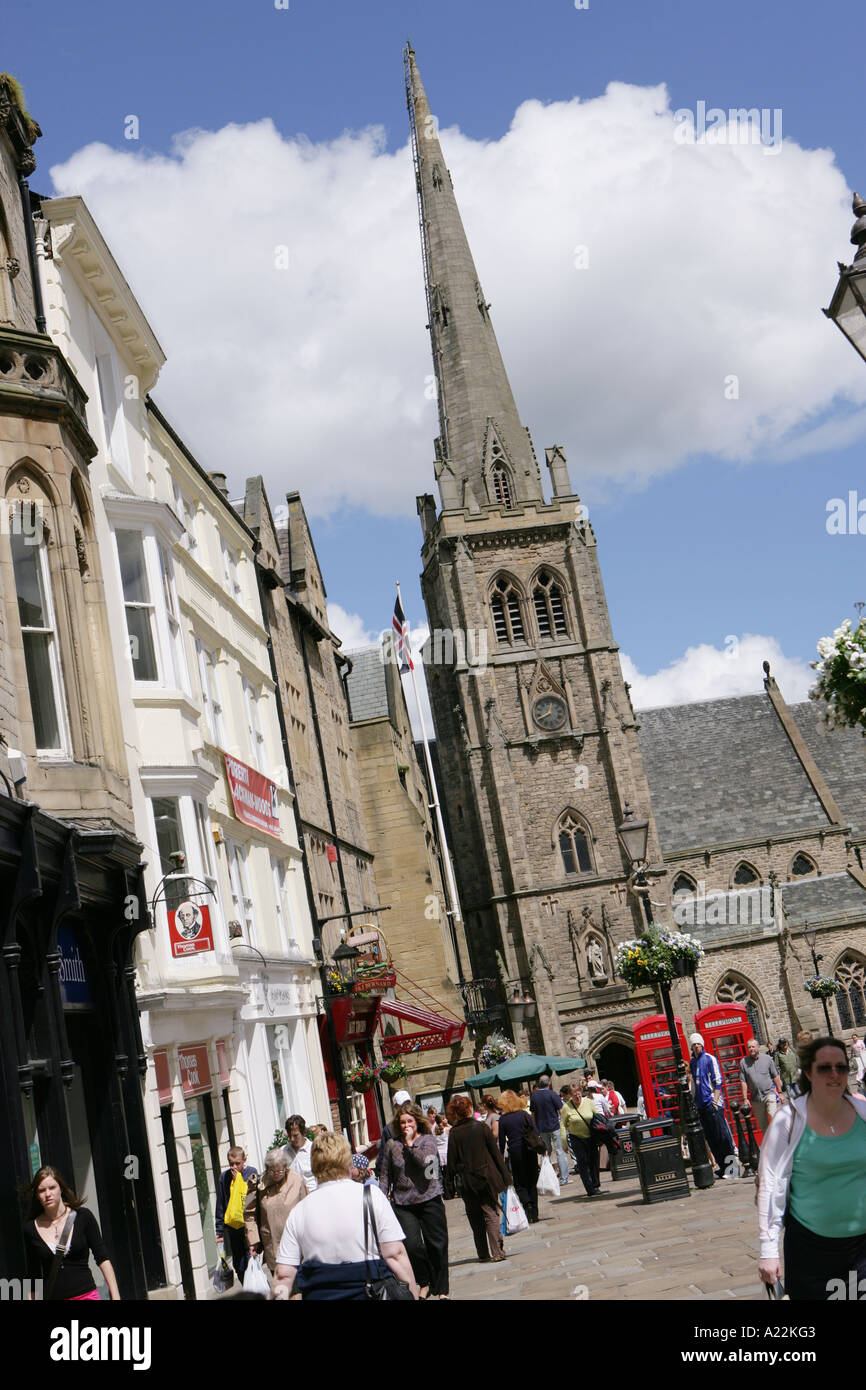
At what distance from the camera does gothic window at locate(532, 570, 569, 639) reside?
207ft

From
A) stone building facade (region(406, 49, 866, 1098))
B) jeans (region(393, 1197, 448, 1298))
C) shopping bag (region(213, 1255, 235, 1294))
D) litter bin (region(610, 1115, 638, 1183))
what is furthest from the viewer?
stone building facade (region(406, 49, 866, 1098))

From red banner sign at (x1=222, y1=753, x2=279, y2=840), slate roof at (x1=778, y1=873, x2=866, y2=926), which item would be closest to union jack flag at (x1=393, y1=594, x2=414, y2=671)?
red banner sign at (x1=222, y1=753, x2=279, y2=840)

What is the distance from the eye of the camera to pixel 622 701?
2395 inches

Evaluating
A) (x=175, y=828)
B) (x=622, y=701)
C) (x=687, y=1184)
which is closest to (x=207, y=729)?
(x=175, y=828)

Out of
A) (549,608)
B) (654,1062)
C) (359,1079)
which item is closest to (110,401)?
(359,1079)

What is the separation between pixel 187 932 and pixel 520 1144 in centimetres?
472

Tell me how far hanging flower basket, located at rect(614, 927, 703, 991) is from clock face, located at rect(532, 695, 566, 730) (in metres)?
38.7

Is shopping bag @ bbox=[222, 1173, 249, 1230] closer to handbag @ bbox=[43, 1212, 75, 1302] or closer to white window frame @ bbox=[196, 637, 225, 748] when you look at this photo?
handbag @ bbox=[43, 1212, 75, 1302]

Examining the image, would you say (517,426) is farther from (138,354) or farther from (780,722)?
(138,354)

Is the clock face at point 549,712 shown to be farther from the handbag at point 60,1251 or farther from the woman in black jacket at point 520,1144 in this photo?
the handbag at point 60,1251

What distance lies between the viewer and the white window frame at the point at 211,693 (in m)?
22.3

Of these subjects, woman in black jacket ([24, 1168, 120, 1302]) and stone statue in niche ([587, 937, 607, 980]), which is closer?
woman in black jacket ([24, 1168, 120, 1302])
